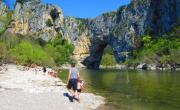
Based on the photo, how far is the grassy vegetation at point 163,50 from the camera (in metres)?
147

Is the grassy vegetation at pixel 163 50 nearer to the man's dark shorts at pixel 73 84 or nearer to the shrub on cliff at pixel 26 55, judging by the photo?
the shrub on cliff at pixel 26 55

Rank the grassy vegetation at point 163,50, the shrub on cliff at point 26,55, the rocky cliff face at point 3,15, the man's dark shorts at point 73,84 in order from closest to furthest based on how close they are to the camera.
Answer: the man's dark shorts at point 73,84, the rocky cliff face at point 3,15, the shrub on cliff at point 26,55, the grassy vegetation at point 163,50

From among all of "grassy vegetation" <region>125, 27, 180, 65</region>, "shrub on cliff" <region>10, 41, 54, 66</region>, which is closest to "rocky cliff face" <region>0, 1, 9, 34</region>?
"shrub on cliff" <region>10, 41, 54, 66</region>

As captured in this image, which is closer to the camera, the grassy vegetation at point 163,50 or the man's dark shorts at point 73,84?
the man's dark shorts at point 73,84

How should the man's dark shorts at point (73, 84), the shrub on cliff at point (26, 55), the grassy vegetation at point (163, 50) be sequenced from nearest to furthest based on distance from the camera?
the man's dark shorts at point (73, 84), the shrub on cliff at point (26, 55), the grassy vegetation at point (163, 50)

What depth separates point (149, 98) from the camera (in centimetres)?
3931

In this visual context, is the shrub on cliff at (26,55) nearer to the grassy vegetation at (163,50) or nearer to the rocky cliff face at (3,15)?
the rocky cliff face at (3,15)

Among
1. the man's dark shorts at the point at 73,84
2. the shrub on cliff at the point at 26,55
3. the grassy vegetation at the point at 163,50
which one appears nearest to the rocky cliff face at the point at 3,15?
the shrub on cliff at the point at 26,55

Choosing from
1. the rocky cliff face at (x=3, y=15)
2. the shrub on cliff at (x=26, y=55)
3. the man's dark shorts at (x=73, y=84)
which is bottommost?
the man's dark shorts at (x=73, y=84)

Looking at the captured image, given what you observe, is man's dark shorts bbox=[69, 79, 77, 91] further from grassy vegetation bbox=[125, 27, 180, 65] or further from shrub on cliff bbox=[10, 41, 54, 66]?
grassy vegetation bbox=[125, 27, 180, 65]

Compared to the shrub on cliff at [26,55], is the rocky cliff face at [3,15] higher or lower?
higher

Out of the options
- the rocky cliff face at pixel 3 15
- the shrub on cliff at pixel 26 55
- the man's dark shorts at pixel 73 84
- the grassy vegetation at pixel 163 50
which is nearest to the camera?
the man's dark shorts at pixel 73 84

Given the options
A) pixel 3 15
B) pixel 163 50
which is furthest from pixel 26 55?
pixel 163 50

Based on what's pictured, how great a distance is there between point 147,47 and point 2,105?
169 m
